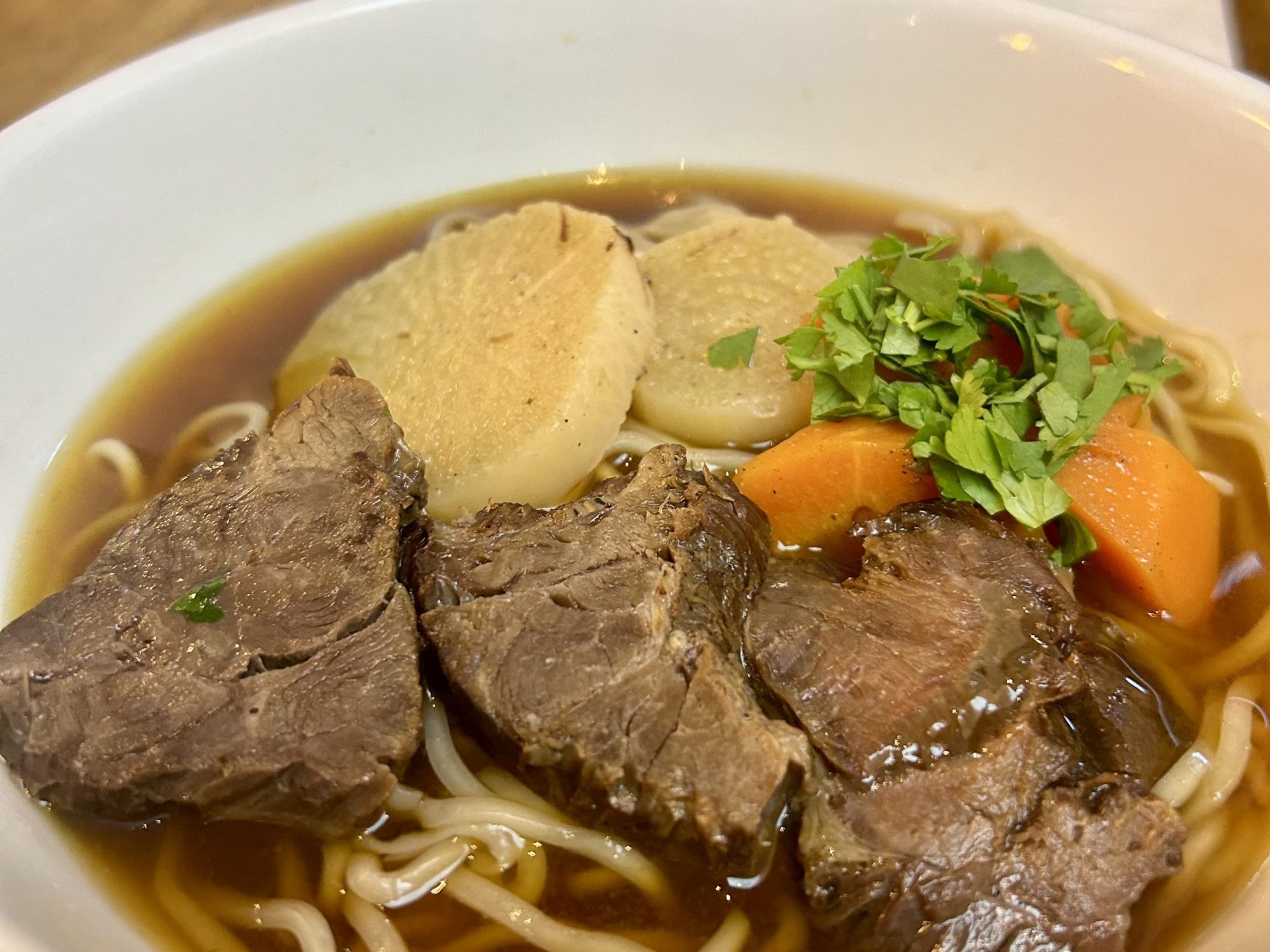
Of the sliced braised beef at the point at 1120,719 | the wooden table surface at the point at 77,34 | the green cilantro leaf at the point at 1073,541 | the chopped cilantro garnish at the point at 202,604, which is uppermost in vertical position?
the wooden table surface at the point at 77,34

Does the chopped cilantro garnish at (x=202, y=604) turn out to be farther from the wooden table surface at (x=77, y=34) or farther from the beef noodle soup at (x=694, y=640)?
the wooden table surface at (x=77, y=34)

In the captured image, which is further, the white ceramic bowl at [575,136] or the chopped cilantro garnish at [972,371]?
the white ceramic bowl at [575,136]

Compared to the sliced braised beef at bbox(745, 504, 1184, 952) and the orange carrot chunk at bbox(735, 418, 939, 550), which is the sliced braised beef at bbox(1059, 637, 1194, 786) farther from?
the orange carrot chunk at bbox(735, 418, 939, 550)

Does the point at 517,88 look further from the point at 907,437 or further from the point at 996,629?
the point at 996,629

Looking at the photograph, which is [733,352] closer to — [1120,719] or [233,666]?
[1120,719]

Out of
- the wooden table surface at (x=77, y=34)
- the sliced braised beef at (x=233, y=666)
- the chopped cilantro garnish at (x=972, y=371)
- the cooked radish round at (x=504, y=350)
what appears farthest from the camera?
the wooden table surface at (x=77, y=34)

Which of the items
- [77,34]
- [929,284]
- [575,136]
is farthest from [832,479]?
[77,34]

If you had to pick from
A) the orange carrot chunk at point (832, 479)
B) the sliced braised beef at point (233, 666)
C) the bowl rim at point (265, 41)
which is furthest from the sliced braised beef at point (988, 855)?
the bowl rim at point (265, 41)

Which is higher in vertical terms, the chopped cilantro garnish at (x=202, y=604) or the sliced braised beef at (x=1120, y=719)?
the chopped cilantro garnish at (x=202, y=604)

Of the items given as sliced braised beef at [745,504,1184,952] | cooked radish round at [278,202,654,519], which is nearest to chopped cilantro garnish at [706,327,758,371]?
cooked radish round at [278,202,654,519]
